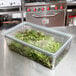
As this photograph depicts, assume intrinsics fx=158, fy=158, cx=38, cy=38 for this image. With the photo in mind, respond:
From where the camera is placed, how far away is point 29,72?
3.17 ft

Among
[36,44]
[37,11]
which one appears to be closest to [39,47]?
[36,44]

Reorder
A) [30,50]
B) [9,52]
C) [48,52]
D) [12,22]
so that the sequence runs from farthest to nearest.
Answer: [12,22]
[9,52]
[30,50]
[48,52]

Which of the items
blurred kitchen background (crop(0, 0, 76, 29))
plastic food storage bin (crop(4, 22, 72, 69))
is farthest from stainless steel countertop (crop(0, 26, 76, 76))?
blurred kitchen background (crop(0, 0, 76, 29))

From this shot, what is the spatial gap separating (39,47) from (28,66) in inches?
5.8

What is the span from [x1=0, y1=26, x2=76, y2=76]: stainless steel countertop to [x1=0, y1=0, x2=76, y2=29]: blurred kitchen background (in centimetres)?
177

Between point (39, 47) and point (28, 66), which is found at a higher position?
point (39, 47)

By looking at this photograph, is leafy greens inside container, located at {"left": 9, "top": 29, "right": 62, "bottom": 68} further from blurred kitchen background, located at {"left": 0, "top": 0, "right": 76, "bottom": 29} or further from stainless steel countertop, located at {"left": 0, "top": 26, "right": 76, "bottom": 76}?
blurred kitchen background, located at {"left": 0, "top": 0, "right": 76, "bottom": 29}

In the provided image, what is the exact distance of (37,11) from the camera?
2.88 m

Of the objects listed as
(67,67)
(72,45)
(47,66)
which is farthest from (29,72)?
(72,45)

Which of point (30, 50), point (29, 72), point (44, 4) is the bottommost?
point (29, 72)

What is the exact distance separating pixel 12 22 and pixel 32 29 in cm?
174

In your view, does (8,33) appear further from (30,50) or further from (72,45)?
(72,45)

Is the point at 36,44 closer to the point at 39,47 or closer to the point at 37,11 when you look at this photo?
the point at 39,47

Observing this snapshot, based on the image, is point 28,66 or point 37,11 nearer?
point 28,66
